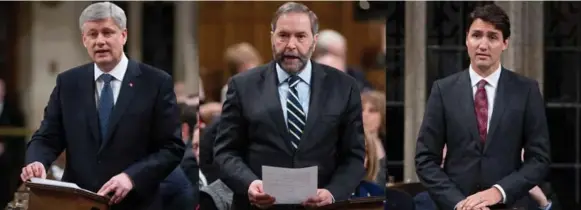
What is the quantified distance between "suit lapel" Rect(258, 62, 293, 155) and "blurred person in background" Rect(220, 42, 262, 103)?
3.1 inches

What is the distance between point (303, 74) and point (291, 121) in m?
0.21

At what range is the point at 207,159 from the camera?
4227 millimetres

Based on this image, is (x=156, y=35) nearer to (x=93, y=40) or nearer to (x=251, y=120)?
(x=93, y=40)

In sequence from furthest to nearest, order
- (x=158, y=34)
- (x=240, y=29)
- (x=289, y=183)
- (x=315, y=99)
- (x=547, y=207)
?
1. (x=547, y=207)
2. (x=158, y=34)
3. (x=240, y=29)
4. (x=315, y=99)
5. (x=289, y=183)

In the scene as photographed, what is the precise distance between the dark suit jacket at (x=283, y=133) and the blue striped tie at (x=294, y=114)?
0.03 meters

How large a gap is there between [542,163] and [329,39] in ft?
3.66

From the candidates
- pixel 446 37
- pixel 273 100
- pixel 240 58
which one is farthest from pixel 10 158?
pixel 446 37

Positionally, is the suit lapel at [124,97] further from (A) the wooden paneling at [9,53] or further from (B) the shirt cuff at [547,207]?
(B) the shirt cuff at [547,207]

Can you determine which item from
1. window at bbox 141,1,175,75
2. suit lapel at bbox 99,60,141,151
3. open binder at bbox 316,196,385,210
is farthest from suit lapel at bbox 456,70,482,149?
suit lapel at bbox 99,60,141,151

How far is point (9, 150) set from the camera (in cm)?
437

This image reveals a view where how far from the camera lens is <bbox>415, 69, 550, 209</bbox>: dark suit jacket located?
4.21 m

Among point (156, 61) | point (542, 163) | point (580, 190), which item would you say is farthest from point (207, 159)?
point (580, 190)

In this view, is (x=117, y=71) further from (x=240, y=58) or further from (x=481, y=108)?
(x=481, y=108)

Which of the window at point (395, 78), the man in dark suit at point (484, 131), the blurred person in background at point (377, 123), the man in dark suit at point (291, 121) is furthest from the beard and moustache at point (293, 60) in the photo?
the man in dark suit at point (484, 131)
